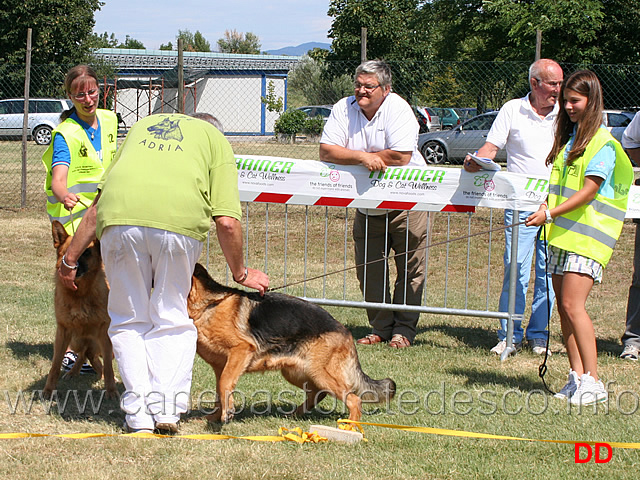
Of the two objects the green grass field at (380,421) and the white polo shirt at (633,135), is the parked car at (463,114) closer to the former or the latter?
the white polo shirt at (633,135)

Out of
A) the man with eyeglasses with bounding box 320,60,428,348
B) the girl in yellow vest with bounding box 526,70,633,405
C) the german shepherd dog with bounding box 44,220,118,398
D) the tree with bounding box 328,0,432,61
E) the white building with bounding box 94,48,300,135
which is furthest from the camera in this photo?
the white building with bounding box 94,48,300,135

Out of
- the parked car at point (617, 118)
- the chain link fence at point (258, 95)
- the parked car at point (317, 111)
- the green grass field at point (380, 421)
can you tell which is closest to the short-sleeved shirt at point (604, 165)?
the green grass field at point (380, 421)

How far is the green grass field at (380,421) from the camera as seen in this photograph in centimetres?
347

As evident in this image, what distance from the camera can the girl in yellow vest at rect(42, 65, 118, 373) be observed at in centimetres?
462

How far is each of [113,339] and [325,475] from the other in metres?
1.34

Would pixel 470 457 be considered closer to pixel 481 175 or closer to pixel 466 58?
pixel 481 175

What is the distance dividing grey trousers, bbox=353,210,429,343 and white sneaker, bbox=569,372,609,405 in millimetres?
1799

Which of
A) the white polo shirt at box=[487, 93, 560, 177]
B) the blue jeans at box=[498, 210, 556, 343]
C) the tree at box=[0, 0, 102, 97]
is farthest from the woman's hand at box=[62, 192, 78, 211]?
the tree at box=[0, 0, 102, 97]

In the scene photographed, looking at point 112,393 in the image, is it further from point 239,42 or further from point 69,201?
point 239,42

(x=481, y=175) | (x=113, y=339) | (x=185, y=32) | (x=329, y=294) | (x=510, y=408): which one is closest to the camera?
(x=113, y=339)

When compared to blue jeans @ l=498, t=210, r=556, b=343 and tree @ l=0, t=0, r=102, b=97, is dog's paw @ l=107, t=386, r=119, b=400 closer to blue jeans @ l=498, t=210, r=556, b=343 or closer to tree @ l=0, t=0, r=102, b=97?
blue jeans @ l=498, t=210, r=556, b=343

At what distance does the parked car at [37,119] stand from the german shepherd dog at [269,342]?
20594mm

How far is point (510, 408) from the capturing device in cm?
445

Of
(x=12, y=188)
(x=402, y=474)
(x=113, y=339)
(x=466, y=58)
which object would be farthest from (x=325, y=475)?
(x=466, y=58)
